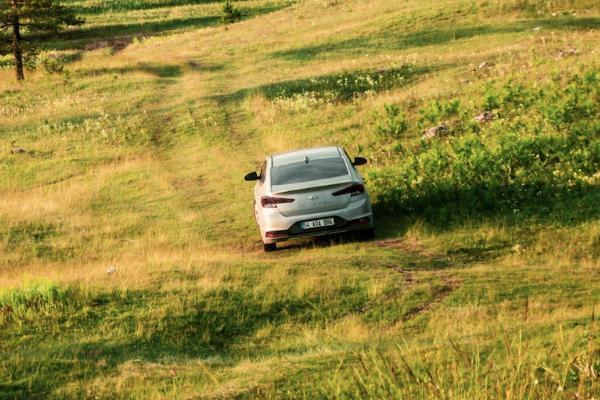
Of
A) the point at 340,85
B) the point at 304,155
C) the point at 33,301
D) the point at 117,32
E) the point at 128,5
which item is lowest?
the point at 117,32

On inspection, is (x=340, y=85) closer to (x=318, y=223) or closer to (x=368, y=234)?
(x=368, y=234)

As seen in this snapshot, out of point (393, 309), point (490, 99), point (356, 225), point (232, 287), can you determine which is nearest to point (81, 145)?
point (490, 99)

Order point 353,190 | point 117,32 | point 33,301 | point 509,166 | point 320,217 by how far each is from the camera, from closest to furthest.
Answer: point 33,301 → point 320,217 → point 353,190 → point 509,166 → point 117,32

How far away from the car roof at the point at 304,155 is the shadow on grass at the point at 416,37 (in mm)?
26662

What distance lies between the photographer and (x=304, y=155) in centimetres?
1695

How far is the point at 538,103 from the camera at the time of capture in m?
23.3

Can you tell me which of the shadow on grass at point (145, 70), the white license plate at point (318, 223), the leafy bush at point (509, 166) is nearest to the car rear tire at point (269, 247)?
the white license plate at point (318, 223)

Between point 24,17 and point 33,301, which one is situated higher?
point 24,17

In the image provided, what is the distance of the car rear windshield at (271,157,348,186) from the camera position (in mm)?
16047

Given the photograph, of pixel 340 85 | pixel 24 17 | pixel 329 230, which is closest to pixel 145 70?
pixel 24 17

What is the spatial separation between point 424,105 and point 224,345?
18603 millimetres

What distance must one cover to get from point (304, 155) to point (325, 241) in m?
1.78

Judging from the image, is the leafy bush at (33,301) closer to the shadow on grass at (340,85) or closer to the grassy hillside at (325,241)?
the grassy hillside at (325,241)

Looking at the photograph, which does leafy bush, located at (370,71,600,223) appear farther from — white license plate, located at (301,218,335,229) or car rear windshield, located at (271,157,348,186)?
white license plate, located at (301,218,335,229)
